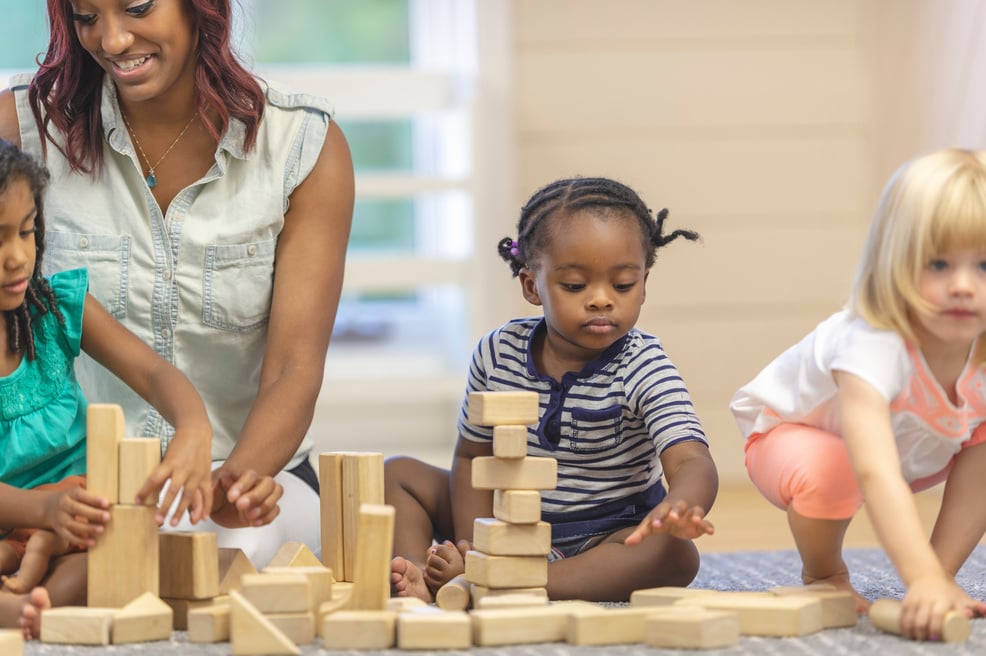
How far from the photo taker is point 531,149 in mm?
2875

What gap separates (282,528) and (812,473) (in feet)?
2.14

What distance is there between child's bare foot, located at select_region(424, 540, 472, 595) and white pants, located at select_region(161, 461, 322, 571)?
0.45ft

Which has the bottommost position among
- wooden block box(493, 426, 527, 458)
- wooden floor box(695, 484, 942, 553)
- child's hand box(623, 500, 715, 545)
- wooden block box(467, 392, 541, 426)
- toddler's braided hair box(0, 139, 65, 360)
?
wooden floor box(695, 484, 942, 553)

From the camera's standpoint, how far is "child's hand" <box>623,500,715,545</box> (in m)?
1.24

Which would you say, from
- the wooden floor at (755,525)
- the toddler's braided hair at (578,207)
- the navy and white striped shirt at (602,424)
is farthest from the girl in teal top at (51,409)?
the wooden floor at (755,525)

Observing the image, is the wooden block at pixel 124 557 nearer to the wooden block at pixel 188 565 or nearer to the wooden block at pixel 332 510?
the wooden block at pixel 188 565

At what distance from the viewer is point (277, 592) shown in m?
1.16

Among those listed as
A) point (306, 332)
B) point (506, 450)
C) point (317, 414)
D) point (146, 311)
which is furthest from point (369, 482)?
point (317, 414)

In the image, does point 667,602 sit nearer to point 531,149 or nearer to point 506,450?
point 506,450

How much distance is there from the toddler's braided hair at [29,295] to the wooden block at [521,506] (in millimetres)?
579

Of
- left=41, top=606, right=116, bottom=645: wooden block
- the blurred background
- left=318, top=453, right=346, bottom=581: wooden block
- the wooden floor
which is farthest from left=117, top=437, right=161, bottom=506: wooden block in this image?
the blurred background

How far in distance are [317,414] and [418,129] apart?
73 centimetres

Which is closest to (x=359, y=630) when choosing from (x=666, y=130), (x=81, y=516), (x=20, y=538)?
(x=81, y=516)

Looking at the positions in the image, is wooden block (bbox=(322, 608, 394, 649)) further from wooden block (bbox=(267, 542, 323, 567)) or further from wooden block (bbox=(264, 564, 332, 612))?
wooden block (bbox=(267, 542, 323, 567))
